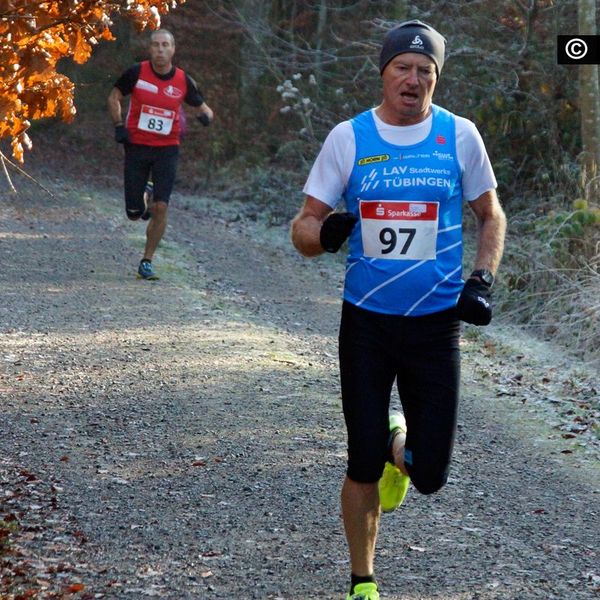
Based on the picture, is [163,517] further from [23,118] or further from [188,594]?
[23,118]

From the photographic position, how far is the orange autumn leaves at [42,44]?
209 inches

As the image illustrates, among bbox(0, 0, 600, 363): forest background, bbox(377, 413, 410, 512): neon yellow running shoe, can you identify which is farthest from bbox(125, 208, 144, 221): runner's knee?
bbox(377, 413, 410, 512): neon yellow running shoe

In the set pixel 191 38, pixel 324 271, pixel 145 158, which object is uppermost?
pixel 191 38

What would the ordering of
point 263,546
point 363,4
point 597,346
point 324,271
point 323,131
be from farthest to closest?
point 363,4 → point 323,131 → point 324,271 → point 597,346 → point 263,546

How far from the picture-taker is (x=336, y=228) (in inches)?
172

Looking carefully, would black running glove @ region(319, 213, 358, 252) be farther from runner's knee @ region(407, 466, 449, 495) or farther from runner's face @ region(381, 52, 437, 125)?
runner's knee @ region(407, 466, 449, 495)

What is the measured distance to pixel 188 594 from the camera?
4906 millimetres

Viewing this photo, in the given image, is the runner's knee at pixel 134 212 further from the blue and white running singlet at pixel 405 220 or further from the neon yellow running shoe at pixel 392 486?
the blue and white running singlet at pixel 405 220

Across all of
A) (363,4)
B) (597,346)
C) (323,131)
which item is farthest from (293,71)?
(597,346)

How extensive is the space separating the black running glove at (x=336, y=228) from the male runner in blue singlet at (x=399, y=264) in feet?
0.17

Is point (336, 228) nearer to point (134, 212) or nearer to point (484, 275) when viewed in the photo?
point (484, 275)

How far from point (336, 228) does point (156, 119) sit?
24.3 feet

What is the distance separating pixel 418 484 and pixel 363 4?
52.1ft

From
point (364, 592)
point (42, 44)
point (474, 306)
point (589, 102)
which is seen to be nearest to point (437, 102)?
point (589, 102)
